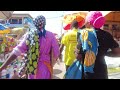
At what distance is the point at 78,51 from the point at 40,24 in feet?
1.88

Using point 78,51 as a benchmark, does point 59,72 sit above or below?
below

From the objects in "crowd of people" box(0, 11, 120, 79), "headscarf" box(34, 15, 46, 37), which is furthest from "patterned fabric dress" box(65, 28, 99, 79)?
"headscarf" box(34, 15, 46, 37)

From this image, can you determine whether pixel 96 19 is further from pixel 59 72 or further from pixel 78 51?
pixel 59 72

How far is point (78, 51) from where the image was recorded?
3.16 metres

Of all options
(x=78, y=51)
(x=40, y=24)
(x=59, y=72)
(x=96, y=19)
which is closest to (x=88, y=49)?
Answer: (x=78, y=51)

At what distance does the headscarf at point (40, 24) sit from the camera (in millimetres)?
3334

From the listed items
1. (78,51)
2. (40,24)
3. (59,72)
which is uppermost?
(40,24)

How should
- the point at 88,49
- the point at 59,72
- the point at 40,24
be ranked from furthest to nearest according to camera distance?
the point at 59,72 → the point at 40,24 → the point at 88,49

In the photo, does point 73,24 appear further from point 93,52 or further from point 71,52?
point 93,52

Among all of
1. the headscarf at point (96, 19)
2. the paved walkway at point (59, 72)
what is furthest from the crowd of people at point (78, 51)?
the paved walkway at point (59, 72)

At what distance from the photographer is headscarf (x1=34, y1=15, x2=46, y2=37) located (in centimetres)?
333

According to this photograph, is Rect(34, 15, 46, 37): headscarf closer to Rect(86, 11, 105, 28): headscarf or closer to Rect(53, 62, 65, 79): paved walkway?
Rect(86, 11, 105, 28): headscarf

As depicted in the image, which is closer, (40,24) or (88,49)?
(88,49)

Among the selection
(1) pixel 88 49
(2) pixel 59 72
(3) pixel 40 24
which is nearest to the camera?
(1) pixel 88 49
